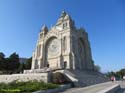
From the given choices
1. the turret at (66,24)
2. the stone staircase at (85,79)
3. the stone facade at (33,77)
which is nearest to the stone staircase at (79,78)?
the stone staircase at (85,79)

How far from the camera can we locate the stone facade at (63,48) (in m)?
41.9

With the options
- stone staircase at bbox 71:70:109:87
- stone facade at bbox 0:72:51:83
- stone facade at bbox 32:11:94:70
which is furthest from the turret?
stone facade at bbox 0:72:51:83

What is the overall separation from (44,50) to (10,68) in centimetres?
1333

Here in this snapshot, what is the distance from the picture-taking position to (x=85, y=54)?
50312mm

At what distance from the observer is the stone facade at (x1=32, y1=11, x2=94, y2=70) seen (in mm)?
41875

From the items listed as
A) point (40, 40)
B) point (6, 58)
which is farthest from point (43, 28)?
point (6, 58)

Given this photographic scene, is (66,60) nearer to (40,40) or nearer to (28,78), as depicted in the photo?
(40,40)

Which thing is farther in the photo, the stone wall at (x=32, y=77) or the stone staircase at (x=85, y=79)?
the stone staircase at (x=85, y=79)

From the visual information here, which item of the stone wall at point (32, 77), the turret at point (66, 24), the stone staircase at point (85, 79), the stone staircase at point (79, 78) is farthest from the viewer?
the turret at point (66, 24)

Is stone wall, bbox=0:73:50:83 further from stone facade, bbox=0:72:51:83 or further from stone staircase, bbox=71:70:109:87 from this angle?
stone staircase, bbox=71:70:109:87

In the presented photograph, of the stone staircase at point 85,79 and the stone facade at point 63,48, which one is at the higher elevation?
the stone facade at point 63,48

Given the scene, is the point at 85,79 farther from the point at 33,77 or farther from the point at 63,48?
the point at 63,48

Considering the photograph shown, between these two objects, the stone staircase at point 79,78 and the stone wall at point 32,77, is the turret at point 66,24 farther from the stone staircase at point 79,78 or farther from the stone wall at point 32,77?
the stone wall at point 32,77

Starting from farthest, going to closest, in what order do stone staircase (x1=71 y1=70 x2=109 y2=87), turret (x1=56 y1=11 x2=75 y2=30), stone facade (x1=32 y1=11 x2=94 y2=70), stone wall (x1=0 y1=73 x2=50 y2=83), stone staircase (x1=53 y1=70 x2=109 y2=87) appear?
turret (x1=56 y1=11 x2=75 y2=30) → stone facade (x1=32 y1=11 x2=94 y2=70) → stone staircase (x1=71 y1=70 x2=109 y2=87) → stone staircase (x1=53 y1=70 x2=109 y2=87) → stone wall (x1=0 y1=73 x2=50 y2=83)
